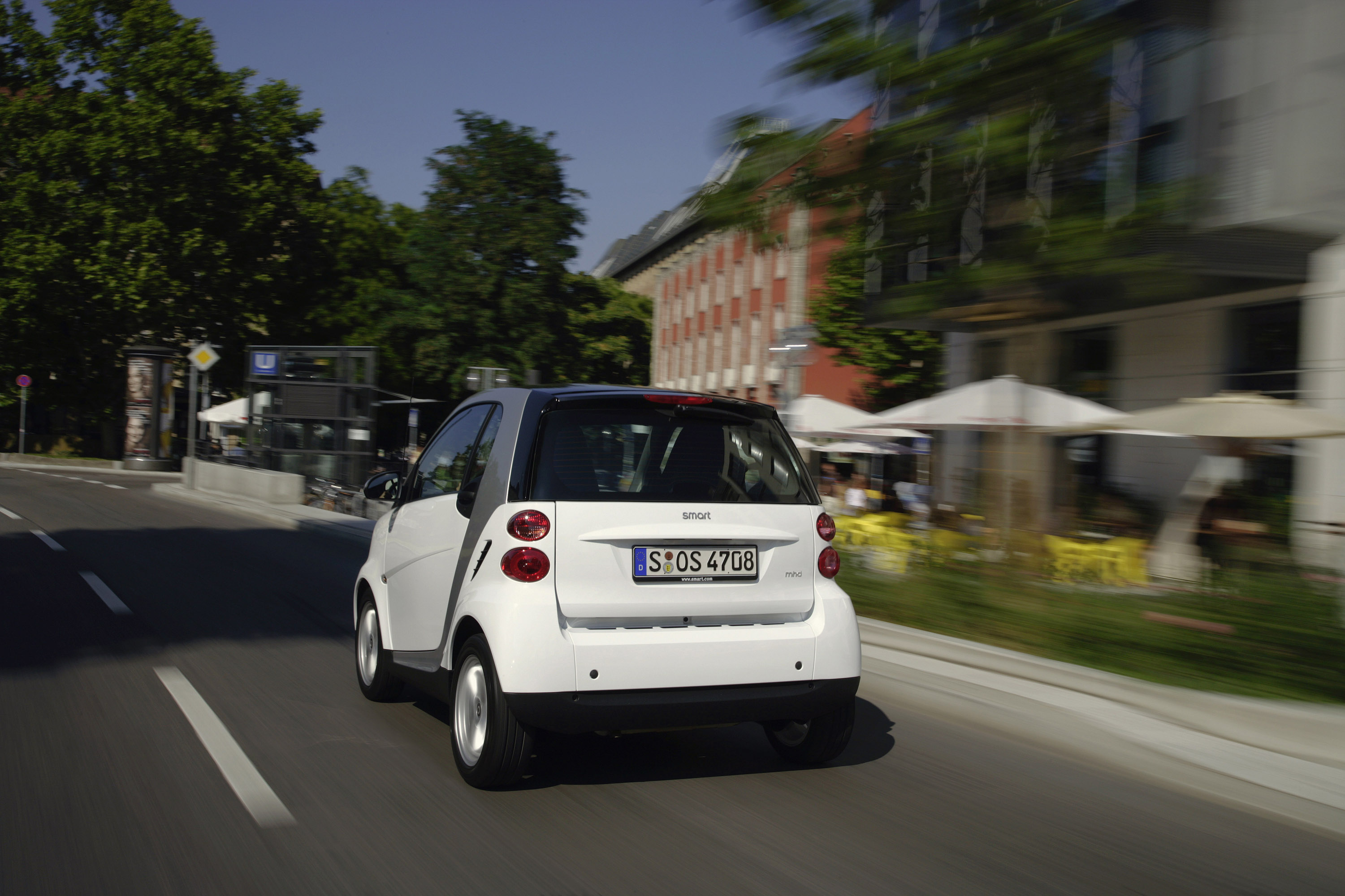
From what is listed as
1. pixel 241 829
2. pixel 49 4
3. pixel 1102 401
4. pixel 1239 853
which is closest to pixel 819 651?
pixel 1239 853

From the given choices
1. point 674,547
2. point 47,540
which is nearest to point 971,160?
point 674,547

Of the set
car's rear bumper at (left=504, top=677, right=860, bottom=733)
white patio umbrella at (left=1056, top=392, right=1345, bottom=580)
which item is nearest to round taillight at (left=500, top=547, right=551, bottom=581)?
car's rear bumper at (left=504, top=677, right=860, bottom=733)

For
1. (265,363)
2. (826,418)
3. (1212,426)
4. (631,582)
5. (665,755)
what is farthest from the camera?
(265,363)

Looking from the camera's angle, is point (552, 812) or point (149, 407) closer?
point (552, 812)

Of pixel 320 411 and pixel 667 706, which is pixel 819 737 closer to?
pixel 667 706

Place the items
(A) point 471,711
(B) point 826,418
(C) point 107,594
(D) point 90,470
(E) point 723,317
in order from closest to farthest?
1. (A) point 471,711
2. (C) point 107,594
3. (B) point 826,418
4. (D) point 90,470
5. (E) point 723,317

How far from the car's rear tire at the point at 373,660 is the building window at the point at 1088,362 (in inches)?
570

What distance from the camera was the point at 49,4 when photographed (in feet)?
145

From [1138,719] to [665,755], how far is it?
237cm

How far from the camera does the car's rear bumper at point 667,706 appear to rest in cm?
462

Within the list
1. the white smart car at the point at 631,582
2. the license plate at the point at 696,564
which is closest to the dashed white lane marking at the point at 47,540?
the white smart car at the point at 631,582

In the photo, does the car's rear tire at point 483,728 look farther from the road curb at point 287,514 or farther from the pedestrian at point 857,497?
the pedestrian at point 857,497

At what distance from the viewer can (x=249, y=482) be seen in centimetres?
2745

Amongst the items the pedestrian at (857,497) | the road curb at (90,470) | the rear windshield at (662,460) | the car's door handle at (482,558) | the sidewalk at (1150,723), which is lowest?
the road curb at (90,470)
